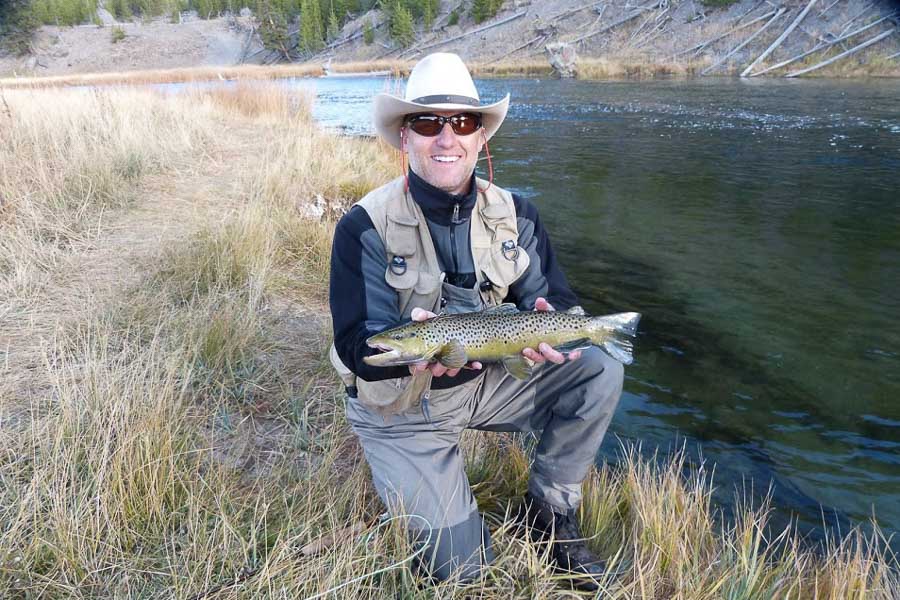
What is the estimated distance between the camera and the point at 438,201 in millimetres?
2963

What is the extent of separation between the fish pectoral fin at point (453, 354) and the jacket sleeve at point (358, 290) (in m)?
0.23

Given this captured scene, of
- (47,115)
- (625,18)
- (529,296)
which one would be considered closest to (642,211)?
(529,296)

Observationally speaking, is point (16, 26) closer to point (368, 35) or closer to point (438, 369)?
point (368, 35)

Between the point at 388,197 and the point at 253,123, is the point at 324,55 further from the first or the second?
the point at 388,197

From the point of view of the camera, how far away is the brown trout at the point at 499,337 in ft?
8.62

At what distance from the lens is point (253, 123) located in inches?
540

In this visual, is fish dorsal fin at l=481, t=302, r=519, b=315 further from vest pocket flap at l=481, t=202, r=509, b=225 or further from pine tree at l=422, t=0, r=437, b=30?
pine tree at l=422, t=0, r=437, b=30

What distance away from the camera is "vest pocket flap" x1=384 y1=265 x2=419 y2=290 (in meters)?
2.93

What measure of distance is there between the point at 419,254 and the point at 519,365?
2.48 feet

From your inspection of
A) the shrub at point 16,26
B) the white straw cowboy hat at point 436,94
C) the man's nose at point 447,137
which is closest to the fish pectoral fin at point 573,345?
the man's nose at point 447,137

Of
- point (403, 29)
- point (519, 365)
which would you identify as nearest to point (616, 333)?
point (519, 365)

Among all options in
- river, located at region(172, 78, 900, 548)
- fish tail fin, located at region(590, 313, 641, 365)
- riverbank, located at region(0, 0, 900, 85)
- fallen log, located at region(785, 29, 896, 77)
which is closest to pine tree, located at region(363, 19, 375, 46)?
riverbank, located at region(0, 0, 900, 85)

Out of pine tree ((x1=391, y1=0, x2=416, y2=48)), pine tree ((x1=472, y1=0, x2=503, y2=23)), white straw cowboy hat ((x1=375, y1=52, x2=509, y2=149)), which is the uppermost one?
pine tree ((x1=472, y1=0, x2=503, y2=23))

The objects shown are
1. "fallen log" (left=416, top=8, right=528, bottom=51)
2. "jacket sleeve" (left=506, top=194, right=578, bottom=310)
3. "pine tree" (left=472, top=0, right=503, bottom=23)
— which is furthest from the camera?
"pine tree" (left=472, top=0, right=503, bottom=23)
